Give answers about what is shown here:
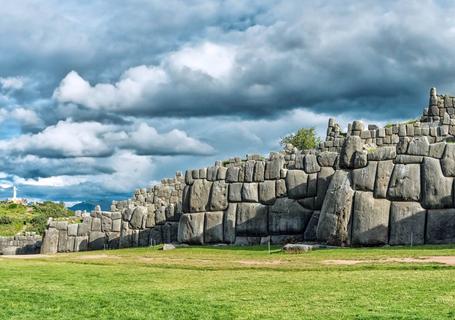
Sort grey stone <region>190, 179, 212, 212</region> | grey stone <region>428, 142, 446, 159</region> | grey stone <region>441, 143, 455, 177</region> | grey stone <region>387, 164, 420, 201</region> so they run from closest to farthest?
1. grey stone <region>441, 143, 455, 177</region>
2. grey stone <region>387, 164, 420, 201</region>
3. grey stone <region>428, 142, 446, 159</region>
4. grey stone <region>190, 179, 212, 212</region>

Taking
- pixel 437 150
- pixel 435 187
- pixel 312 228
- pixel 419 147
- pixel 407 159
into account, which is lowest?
pixel 312 228

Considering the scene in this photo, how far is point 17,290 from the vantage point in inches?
586

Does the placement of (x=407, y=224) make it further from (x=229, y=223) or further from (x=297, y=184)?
(x=229, y=223)

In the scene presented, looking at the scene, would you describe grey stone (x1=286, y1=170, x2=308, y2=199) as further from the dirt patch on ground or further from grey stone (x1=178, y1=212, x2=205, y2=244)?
the dirt patch on ground

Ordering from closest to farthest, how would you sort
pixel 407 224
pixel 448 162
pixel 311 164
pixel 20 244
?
1. pixel 407 224
2. pixel 448 162
3. pixel 311 164
4. pixel 20 244

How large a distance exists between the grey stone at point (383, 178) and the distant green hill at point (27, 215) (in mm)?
37038

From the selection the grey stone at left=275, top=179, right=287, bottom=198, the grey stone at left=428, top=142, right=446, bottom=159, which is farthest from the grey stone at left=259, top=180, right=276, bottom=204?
the grey stone at left=428, top=142, right=446, bottom=159

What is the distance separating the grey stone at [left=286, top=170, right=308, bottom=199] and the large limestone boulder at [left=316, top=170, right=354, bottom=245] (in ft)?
9.78

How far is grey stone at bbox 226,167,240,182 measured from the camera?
30070 mm

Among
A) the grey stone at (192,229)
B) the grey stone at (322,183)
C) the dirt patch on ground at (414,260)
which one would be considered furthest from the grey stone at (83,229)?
the dirt patch on ground at (414,260)

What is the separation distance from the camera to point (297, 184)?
28281mm

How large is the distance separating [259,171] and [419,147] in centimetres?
774

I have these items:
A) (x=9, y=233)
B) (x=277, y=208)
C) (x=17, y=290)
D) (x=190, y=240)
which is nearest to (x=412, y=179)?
(x=277, y=208)

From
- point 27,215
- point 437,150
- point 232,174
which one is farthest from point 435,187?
point 27,215
